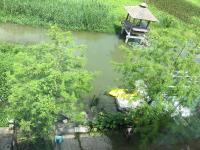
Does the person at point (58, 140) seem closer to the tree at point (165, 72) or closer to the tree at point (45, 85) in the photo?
the tree at point (45, 85)

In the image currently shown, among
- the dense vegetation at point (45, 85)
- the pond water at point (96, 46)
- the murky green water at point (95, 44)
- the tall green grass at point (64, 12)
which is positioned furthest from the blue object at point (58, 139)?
the tall green grass at point (64, 12)

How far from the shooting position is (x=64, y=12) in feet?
98.5

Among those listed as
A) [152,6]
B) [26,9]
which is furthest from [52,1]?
[152,6]

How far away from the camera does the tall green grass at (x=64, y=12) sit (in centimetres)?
2933

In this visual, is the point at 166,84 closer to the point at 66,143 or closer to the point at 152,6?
the point at 66,143

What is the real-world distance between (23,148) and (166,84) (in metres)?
7.60

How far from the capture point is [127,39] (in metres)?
31.0

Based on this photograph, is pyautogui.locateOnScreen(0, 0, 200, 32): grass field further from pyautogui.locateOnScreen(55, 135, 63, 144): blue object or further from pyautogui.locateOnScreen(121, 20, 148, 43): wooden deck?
pyautogui.locateOnScreen(55, 135, 63, 144): blue object

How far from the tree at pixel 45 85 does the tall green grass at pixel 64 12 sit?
13567mm

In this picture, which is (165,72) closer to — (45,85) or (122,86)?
(122,86)

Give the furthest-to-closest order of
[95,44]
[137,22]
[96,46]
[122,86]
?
1. [137,22]
2. [95,44]
3. [96,46]
4. [122,86]

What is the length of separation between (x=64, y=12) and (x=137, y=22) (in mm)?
6933

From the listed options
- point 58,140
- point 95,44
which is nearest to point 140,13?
point 95,44

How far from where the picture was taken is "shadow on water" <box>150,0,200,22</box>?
128 feet
